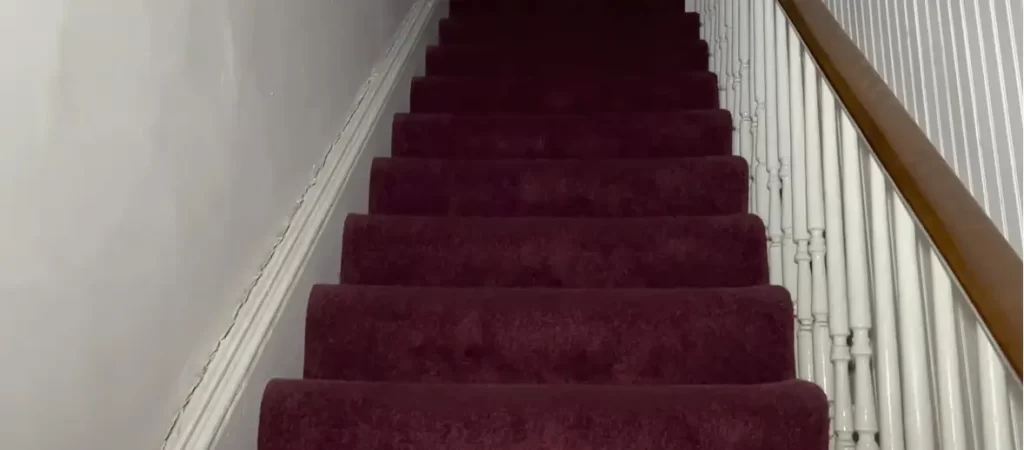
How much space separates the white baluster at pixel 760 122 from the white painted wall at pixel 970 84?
1.28 ft

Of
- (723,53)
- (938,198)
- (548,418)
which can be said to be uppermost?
(723,53)

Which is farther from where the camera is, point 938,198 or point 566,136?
point 566,136

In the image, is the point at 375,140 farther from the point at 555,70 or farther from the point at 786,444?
the point at 786,444

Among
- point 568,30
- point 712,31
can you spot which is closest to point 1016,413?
point 712,31

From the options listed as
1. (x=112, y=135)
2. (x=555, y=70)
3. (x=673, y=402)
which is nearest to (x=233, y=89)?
(x=112, y=135)

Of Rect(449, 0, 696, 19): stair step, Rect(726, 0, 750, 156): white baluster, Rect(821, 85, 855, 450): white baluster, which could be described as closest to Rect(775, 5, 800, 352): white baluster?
Rect(821, 85, 855, 450): white baluster

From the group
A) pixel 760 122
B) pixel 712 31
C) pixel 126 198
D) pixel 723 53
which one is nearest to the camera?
pixel 126 198

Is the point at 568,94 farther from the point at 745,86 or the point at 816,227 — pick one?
the point at 816,227

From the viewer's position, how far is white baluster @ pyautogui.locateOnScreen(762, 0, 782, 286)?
4.70ft

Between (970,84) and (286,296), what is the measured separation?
108 cm

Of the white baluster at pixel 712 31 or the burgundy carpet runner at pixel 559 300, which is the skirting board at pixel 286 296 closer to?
the burgundy carpet runner at pixel 559 300

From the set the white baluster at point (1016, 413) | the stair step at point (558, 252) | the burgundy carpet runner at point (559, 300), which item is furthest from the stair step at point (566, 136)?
the white baluster at point (1016, 413)

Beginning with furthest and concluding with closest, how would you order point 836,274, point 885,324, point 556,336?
1. point 556,336
2. point 836,274
3. point 885,324

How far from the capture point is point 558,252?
1.48 meters
